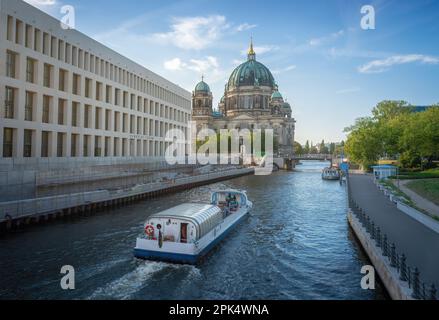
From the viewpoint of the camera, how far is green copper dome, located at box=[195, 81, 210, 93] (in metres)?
184

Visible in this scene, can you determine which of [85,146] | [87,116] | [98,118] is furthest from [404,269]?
[98,118]

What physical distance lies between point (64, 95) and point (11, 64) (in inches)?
374

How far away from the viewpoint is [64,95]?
53.3 metres

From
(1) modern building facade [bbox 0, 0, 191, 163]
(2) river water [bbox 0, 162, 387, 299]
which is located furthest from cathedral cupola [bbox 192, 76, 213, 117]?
(2) river water [bbox 0, 162, 387, 299]

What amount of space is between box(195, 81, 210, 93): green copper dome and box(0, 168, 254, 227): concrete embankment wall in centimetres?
12880

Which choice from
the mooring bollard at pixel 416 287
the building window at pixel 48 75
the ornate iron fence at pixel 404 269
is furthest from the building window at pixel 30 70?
the mooring bollard at pixel 416 287

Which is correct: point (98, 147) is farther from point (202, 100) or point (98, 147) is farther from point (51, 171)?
point (202, 100)

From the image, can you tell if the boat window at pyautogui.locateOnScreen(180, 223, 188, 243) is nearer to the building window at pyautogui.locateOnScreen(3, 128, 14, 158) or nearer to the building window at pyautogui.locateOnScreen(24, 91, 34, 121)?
the building window at pyautogui.locateOnScreen(3, 128, 14, 158)

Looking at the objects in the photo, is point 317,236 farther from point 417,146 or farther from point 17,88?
point 417,146

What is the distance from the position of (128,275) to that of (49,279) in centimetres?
400

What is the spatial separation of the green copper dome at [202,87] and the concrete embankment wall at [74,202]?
12880cm

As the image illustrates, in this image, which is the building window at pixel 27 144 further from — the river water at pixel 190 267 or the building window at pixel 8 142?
the river water at pixel 190 267

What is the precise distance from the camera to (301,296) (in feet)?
57.4
